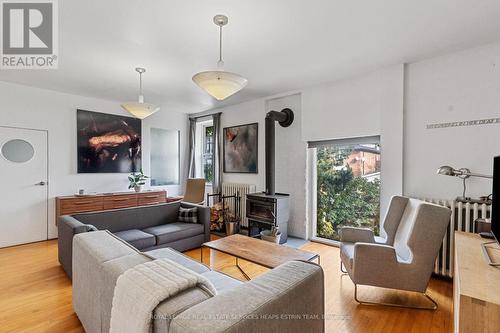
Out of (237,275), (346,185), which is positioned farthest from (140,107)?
(346,185)

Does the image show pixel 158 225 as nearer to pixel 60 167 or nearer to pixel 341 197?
pixel 60 167

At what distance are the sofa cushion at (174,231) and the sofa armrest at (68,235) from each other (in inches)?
35.4

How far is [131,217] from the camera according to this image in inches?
138

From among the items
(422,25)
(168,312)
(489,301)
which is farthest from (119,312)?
(422,25)

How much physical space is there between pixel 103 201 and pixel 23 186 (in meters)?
1.17

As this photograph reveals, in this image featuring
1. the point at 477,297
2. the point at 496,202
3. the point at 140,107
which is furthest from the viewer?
the point at 140,107

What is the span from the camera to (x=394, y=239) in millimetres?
2783

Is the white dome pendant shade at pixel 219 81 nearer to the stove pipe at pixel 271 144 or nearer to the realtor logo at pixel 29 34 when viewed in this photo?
the realtor logo at pixel 29 34

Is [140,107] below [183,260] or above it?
above

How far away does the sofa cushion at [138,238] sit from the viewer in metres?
3.05

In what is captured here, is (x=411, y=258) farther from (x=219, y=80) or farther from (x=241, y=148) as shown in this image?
(x=241, y=148)

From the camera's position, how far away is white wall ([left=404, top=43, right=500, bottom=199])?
8.69 feet

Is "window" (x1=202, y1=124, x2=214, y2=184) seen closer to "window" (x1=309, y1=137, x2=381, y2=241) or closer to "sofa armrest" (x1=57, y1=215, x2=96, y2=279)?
"window" (x1=309, y1=137, x2=381, y2=241)

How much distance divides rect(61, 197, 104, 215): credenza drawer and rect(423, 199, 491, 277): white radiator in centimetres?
513
